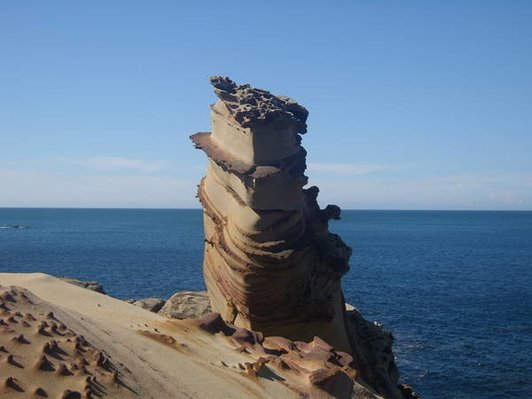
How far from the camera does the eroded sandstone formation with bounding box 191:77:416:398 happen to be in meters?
7.96

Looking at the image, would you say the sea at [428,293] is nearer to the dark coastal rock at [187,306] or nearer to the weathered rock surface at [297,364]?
the dark coastal rock at [187,306]

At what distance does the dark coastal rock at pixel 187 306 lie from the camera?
10359 mm

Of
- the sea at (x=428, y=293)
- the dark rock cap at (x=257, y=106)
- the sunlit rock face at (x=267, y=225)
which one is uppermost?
the dark rock cap at (x=257, y=106)

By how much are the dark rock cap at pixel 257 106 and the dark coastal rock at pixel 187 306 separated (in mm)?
A: 3549

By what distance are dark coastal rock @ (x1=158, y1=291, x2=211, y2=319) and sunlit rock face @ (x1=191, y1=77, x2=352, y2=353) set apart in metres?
1.43

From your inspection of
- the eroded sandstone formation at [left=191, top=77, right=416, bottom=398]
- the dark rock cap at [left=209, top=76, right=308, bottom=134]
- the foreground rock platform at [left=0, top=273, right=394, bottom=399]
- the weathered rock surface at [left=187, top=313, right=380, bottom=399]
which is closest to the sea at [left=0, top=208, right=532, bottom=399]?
the eroded sandstone formation at [left=191, top=77, right=416, bottom=398]

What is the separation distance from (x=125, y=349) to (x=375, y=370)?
482cm

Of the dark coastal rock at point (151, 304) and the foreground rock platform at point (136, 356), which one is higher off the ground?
the foreground rock platform at point (136, 356)

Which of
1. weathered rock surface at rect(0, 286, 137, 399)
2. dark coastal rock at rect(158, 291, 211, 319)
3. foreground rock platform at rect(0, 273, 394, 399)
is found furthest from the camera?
dark coastal rock at rect(158, 291, 211, 319)

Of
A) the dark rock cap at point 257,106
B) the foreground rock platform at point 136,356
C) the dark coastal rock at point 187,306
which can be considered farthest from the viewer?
the dark coastal rock at point 187,306

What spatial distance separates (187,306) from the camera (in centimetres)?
1066

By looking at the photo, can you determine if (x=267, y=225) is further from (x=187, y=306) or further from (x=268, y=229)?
(x=187, y=306)

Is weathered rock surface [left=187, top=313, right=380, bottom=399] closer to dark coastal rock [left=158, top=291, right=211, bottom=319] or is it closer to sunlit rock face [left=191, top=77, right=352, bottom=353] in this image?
sunlit rock face [left=191, top=77, right=352, bottom=353]

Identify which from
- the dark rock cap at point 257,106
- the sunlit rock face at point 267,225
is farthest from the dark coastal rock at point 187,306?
the dark rock cap at point 257,106
